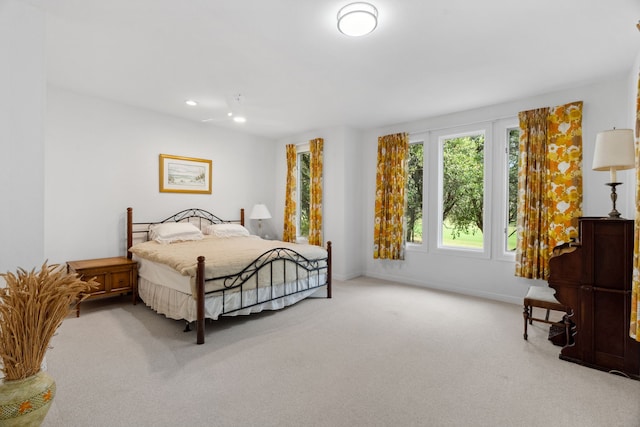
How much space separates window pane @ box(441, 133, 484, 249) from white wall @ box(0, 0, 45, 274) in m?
4.70

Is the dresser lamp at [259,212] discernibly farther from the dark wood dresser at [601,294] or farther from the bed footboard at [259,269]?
the dark wood dresser at [601,294]

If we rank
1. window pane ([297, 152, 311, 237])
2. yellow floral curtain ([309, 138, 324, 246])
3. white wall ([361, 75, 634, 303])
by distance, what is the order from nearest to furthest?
white wall ([361, 75, 634, 303])
yellow floral curtain ([309, 138, 324, 246])
window pane ([297, 152, 311, 237])

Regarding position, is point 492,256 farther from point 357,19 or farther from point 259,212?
point 259,212

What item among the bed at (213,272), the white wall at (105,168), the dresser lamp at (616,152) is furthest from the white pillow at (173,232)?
the dresser lamp at (616,152)

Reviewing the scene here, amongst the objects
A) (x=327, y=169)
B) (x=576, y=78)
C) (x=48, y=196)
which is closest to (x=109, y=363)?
(x=48, y=196)

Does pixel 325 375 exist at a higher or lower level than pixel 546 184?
lower

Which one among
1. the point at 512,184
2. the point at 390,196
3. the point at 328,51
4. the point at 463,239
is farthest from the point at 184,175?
the point at 512,184

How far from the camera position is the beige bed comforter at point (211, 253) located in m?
3.00

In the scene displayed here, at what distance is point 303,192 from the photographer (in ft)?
→ 20.2

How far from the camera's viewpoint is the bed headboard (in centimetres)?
429

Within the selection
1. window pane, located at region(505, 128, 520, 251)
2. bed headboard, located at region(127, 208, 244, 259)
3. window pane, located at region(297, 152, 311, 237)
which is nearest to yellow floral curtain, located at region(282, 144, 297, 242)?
window pane, located at region(297, 152, 311, 237)

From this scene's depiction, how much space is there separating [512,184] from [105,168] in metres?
5.48

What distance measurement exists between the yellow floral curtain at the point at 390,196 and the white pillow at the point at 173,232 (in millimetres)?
2885

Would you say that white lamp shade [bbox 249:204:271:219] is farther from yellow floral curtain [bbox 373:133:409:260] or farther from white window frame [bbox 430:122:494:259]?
white window frame [bbox 430:122:494:259]
